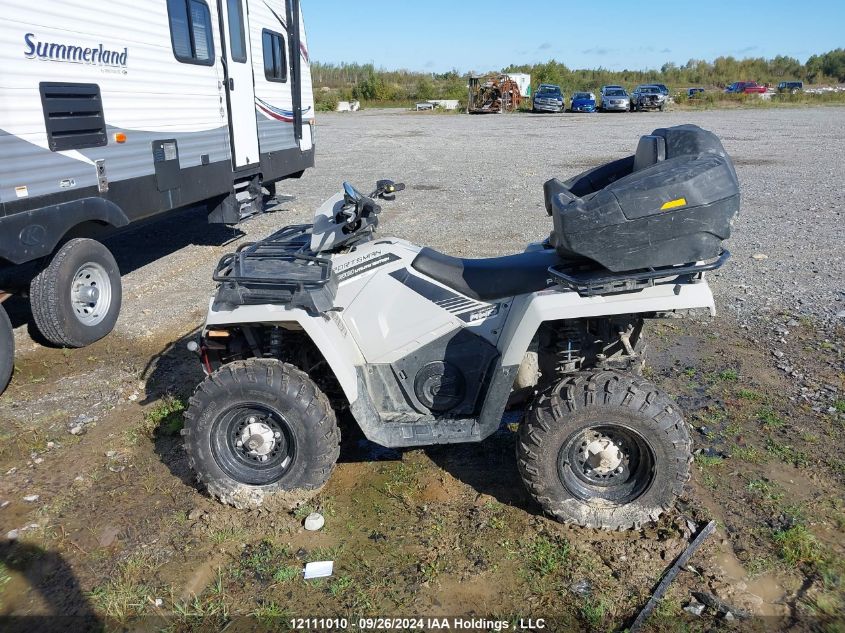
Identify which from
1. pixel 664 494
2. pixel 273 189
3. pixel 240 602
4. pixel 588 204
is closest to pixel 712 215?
pixel 588 204

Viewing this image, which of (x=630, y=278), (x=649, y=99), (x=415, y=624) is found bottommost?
(x=415, y=624)

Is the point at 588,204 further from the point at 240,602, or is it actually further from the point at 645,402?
the point at 240,602

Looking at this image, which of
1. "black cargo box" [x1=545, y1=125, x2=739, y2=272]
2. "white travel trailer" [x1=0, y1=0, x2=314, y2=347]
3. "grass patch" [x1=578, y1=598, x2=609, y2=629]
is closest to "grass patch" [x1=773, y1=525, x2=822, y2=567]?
"grass patch" [x1=578, y1=598, x2=609, y2=629]

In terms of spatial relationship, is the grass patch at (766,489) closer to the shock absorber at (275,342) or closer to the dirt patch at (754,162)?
the shock absorber at (275,342)

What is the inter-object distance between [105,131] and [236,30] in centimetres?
335

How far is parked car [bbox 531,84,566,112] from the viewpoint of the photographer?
3628 centimetres

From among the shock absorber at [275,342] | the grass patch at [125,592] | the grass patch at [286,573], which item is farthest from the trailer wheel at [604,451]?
the grass patch at [125,592]

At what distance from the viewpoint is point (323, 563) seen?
124 inches

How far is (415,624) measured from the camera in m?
2.80

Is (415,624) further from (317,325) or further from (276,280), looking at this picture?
(276,280)

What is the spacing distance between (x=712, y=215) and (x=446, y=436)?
166 cm

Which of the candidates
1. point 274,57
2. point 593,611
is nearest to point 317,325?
point 593,611

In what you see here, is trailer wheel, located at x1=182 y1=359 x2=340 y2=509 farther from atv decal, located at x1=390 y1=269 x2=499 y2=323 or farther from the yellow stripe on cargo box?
the yellow stripe on cargo box

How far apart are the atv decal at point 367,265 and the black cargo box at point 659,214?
3.14 feet
